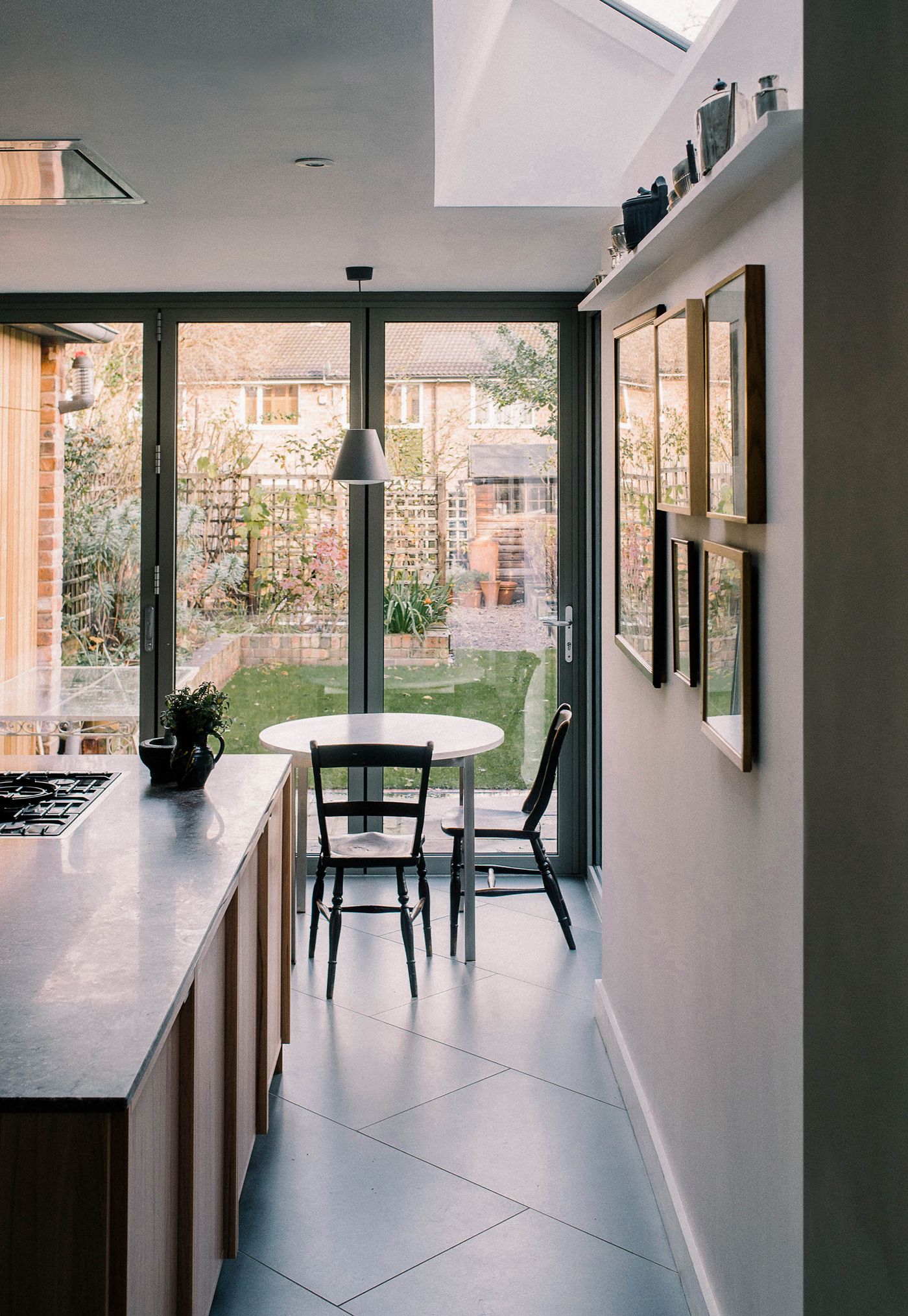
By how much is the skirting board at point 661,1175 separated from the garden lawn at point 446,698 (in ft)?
6.06

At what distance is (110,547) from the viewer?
17.7 ft

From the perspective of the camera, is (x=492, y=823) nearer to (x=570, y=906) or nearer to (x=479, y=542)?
(x=570, y=906)

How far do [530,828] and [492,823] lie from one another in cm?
20

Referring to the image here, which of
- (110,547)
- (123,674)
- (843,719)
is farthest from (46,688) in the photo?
(843,719)

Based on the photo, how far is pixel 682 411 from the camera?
7.86 feet

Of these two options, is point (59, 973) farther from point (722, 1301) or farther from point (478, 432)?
point (478, 432)

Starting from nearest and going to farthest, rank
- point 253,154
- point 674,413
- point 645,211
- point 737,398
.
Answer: point 737,398
point 674,413
point 645,211
point 253,154

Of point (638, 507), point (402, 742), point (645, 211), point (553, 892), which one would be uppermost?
point (645, 211)

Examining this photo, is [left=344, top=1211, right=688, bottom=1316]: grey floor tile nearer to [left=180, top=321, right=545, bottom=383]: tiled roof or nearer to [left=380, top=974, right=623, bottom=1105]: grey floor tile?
[left=380, top=974, right=623, bottom=1105]: grey floor tile

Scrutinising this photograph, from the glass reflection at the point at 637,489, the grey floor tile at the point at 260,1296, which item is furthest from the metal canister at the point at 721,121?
the grey floor tile at the point at 260,1296

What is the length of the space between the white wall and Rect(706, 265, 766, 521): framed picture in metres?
0.02

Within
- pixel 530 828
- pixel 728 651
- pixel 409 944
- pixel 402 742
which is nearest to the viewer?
pixel 728 651

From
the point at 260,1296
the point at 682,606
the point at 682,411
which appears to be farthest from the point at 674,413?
the point at 260,1296

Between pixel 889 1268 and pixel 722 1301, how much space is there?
1.06 m
